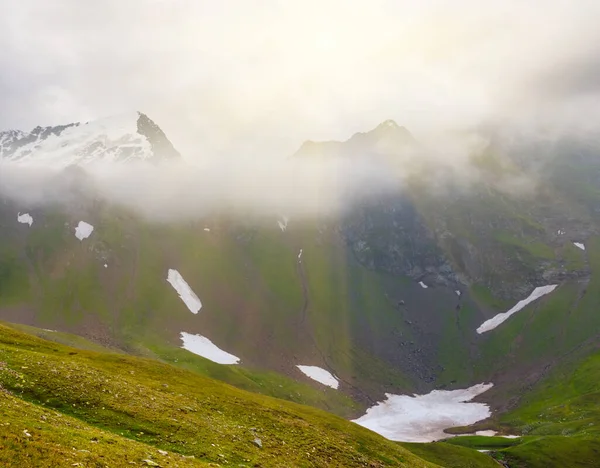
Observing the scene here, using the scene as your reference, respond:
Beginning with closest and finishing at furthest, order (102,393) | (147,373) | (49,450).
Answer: (49,450)
(102,393)
(147,373)

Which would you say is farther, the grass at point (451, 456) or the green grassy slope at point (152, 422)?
the grass at point (451, 456)

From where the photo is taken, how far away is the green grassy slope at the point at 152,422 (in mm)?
28125

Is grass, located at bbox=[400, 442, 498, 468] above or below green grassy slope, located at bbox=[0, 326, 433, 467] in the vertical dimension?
above

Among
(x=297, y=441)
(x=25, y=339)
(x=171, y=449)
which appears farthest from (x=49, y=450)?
(x=25, y=339)

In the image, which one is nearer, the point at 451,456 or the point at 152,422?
the point at 152,422

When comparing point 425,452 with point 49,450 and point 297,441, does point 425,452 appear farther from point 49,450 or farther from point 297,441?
point 49,450

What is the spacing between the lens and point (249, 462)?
Answer: 119ft

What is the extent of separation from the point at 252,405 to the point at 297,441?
415 inches

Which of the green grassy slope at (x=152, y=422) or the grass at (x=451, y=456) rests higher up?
the grass at (x=451, y=456)

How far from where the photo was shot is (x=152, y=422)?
121 ft

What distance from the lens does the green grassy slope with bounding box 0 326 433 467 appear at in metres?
28.1

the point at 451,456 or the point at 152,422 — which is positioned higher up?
the point at 451,456

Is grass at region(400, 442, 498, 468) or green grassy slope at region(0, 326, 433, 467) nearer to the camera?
green grassy slope at region(0, 326, 433, 467)

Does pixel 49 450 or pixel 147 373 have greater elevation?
pixel 147 373
